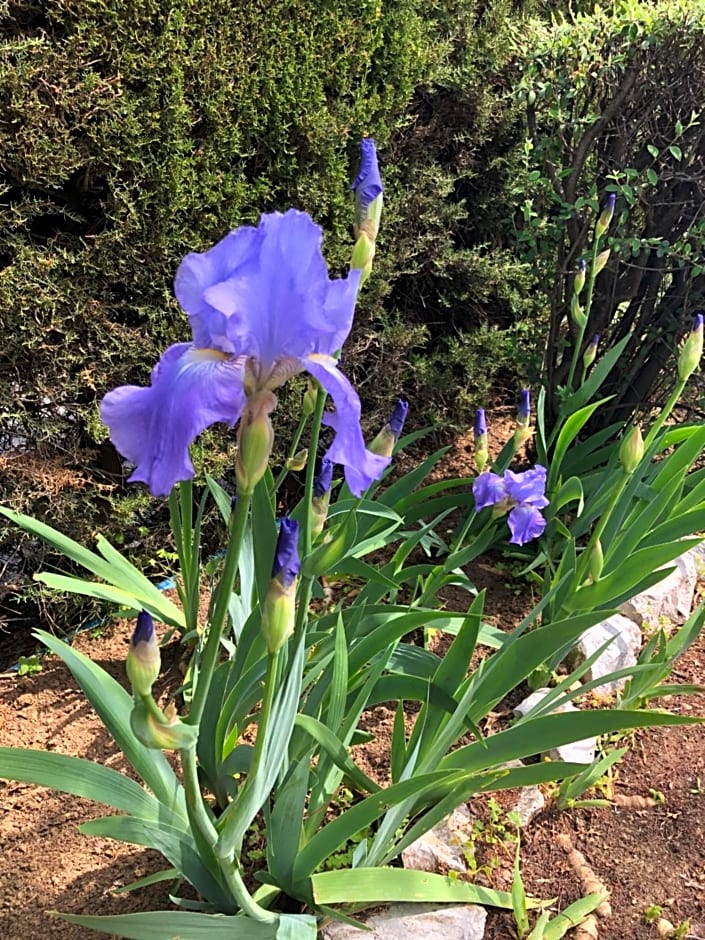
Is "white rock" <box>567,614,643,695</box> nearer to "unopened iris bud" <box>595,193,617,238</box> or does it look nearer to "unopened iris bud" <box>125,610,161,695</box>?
"unopened iris bud" <box>595,193,617,238</box>

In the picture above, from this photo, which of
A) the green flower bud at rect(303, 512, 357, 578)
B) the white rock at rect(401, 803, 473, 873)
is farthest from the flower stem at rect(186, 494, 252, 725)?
the white rock at rect(401, 803, 473, 873)

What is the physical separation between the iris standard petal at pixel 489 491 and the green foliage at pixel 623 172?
88 centimetres

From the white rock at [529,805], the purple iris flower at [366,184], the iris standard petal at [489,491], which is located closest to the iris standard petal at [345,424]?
the purple iris flower at [366,184]

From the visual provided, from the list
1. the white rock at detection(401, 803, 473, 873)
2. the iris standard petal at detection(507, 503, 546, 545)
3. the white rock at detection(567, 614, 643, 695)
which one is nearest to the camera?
the white rock at detection(401, 803, 473, 873)

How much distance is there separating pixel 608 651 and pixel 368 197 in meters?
1.74

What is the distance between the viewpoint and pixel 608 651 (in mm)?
2371

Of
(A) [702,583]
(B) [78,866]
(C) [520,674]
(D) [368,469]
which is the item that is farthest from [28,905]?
(A) [702,583]

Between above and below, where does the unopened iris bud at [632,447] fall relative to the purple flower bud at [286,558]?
above

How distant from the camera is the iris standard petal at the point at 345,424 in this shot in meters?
0.86

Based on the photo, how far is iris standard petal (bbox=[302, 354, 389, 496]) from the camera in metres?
0.86

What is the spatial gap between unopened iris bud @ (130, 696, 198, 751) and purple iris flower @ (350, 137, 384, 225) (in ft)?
2.63

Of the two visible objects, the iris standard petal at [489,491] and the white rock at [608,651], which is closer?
the iris standard petal at [489,491]

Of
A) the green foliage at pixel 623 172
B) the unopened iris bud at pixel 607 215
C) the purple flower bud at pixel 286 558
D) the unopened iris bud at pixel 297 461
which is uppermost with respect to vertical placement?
the green foliage at pixel 623 172

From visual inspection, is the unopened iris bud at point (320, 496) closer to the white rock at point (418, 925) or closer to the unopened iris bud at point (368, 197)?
the unopened iris bud at point (368, 197)
